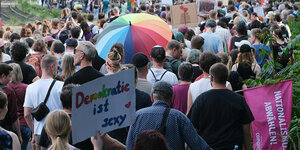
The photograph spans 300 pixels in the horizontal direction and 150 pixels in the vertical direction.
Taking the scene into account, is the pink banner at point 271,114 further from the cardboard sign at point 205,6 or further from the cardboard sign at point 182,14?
the cardboard sign at point 205,6

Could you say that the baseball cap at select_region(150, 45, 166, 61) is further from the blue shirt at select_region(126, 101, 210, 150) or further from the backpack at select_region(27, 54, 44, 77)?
the blue shirt at select_region(126, 101, 210, 150)

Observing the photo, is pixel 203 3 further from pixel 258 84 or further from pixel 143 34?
pixel 258 84

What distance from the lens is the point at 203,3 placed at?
15.2 metres

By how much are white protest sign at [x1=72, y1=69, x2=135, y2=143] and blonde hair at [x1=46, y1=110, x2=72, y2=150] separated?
440 millimetres

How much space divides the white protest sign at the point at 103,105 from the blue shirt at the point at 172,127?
41 cm

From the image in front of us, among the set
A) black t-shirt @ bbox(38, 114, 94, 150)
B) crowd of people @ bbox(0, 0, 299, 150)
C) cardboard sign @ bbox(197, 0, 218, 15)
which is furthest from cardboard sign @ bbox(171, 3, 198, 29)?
black t-shirt @ bbox(38, 114, 94, 150)

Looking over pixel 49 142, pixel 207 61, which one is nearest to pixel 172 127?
pixel 49 142

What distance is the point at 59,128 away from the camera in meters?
4.57

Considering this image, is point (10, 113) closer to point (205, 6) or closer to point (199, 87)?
point (199, 87)

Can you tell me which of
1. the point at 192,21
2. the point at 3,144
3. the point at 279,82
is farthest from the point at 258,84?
the point at 192,21

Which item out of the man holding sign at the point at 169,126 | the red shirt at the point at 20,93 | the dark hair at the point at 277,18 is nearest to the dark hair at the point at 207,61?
the man holding sign at the point at 169,126

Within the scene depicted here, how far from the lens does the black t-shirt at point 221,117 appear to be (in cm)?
574

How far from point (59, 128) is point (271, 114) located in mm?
3026

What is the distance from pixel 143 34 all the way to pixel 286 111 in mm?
2957
